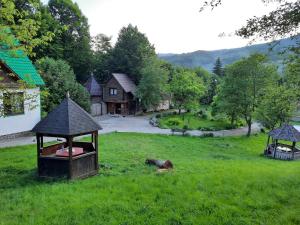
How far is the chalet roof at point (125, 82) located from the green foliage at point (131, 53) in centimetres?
177

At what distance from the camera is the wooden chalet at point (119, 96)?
141 ft

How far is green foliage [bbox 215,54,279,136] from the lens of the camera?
3125cm

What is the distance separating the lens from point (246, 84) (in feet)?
103

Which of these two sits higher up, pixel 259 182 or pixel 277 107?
pixel 277 107

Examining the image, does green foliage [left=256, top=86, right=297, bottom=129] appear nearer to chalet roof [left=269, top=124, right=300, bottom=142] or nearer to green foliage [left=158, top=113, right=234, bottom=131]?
green foliage [left=158, top=113, right=234, bottom=131]

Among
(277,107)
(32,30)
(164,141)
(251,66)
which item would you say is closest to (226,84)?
(251,66)

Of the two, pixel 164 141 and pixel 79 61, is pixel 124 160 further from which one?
pixel 79 61

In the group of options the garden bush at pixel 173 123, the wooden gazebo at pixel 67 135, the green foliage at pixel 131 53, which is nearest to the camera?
the wooden gazebo at pixel 67 135

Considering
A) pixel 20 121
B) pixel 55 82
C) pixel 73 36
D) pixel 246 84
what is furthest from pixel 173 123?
pixel 73 36

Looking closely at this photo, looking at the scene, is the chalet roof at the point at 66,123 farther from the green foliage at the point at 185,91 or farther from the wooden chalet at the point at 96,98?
the green foliage at the point at 185,91

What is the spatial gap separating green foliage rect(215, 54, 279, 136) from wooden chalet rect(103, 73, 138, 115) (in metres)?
16.1

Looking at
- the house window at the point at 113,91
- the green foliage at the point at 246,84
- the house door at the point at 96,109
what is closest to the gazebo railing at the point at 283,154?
the green foliage at the point at 246,84

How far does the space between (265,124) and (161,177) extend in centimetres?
2517

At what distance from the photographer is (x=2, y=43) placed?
24.1ft
